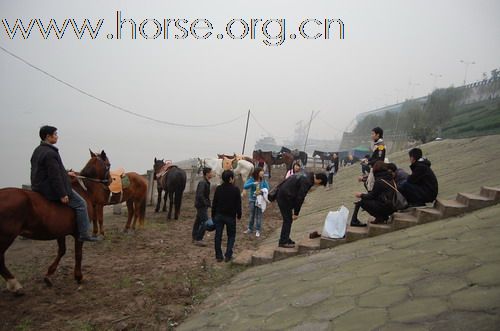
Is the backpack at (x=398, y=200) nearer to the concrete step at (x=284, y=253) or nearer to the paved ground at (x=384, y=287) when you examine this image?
the paved ground at (x=384, y=287)

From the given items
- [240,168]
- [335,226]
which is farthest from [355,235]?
[240,168]

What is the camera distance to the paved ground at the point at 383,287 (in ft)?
9.27

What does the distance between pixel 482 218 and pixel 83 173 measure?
6.90 meters

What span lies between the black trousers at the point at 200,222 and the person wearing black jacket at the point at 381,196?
334cm

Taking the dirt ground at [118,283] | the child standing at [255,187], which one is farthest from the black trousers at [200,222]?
the child standing at [255,187]

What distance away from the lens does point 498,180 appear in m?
7.60

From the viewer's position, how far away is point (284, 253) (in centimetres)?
610

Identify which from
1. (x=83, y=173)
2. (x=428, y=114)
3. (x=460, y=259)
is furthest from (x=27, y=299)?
(x=428, y=114)

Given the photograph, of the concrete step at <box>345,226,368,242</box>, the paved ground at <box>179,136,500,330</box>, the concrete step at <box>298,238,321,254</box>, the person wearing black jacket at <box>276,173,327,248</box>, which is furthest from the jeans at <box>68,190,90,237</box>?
the concrete step at <box>345,226,368,242</box>

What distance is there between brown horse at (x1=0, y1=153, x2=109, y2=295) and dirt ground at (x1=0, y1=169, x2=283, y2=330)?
358mm

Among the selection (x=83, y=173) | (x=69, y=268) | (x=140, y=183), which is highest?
(x=83, y=173)

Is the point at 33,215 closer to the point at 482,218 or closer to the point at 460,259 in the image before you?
the point at 460,259

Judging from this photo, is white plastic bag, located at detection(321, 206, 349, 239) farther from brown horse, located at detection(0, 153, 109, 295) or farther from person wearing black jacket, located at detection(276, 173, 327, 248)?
brown horse, located at detection(0, 153, 109, 295)

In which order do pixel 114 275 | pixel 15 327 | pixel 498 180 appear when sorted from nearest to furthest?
pixel 15 327 < pixel 114 275 < pixel 498 180
